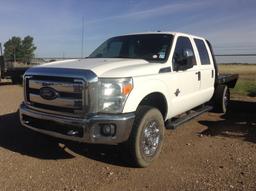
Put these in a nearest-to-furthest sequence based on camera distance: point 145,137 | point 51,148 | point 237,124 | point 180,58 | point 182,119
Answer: point 145,137, point 51,148, point 180,58, point 182,119, point 237,124

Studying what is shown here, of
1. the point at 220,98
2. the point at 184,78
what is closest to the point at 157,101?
the point at 184,78

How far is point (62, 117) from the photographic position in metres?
4.62

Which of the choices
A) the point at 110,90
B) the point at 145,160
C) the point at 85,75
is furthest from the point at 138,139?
the point at 85,75

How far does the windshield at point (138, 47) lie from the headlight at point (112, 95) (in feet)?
4.95

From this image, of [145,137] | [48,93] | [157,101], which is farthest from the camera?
[157,101]

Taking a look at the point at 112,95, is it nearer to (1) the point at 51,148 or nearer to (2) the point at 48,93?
(2) the point at 48,93

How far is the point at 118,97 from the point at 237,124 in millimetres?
4124

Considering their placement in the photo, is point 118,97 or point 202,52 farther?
point 202,52

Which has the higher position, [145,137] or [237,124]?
[145,137]

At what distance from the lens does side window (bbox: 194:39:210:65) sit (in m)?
7.21

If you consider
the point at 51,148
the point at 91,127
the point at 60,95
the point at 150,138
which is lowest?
the point at 51,148

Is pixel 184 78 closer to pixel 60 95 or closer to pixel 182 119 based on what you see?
pixel 182 119

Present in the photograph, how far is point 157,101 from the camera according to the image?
18.0 feet

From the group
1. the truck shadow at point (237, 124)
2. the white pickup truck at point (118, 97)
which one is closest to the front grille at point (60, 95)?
the white pickup truck at point (118, 97)
